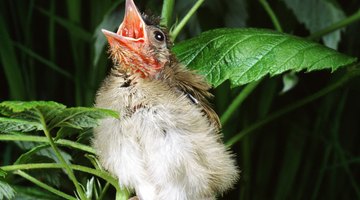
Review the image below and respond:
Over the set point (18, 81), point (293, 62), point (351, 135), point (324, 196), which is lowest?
point (324, 196)

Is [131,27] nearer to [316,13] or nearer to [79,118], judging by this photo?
[79,118]

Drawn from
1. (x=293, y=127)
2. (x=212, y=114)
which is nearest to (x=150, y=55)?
(x=212, y=114)

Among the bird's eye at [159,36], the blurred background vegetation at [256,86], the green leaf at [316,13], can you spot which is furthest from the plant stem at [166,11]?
the green leaf at [316,13]

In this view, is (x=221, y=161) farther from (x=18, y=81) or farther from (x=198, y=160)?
(x=18, y=81)

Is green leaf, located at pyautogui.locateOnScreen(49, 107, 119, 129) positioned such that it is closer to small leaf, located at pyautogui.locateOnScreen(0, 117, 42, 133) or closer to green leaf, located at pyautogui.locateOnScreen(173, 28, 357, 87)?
small leaf, located at pyautogui.locateOnScreen(0, 117, 42, 133)

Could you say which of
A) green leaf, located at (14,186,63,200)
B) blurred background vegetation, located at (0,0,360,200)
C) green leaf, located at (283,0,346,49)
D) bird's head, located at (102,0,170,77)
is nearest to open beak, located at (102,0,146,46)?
bird's head, located at (102,0,170,77)

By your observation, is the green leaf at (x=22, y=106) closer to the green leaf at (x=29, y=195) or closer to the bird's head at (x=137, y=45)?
the bird's head at (x=137, y=45)
